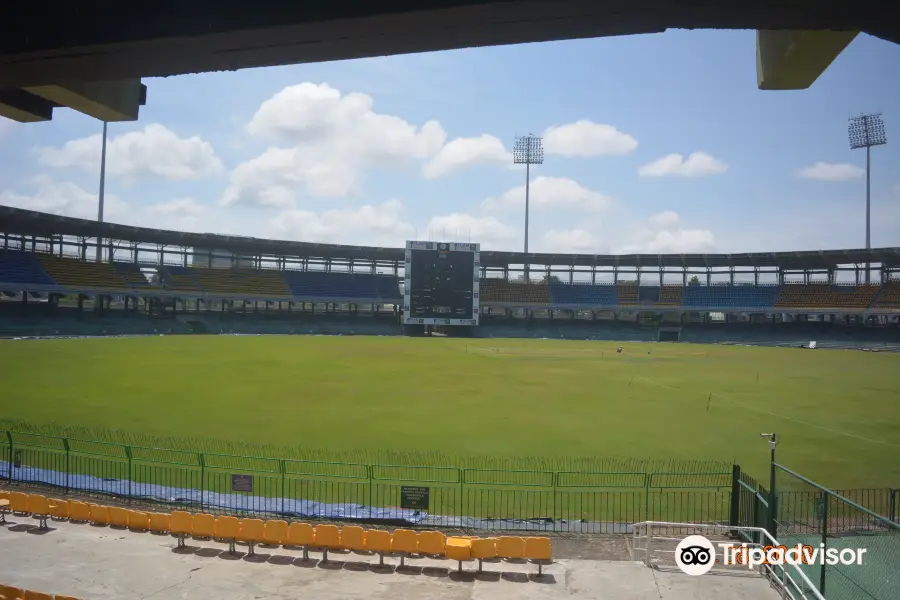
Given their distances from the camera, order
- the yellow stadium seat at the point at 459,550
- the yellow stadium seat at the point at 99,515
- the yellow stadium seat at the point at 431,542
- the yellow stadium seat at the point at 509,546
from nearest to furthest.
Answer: the yellow stadium seat at the point at 459,550 < the yellow stadium seat at the point at 509,546 < the yellow stadium seat at the point at 431,542 < the yellow stadium seat at the point at 99,515

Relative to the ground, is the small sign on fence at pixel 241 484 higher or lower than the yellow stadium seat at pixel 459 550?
higher

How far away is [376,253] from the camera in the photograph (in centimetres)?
8856

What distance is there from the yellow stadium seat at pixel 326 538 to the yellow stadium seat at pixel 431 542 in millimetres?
1720

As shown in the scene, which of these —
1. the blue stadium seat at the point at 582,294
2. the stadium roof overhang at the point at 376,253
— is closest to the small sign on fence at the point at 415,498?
the stadium roof overhang at the point at 376,253

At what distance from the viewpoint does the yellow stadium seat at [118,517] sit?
45.4ft

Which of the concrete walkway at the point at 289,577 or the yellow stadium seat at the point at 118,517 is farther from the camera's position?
the yellow stadium seat at the point at 118,517

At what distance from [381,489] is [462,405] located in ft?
39.2

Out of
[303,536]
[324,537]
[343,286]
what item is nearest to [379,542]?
[324,537]

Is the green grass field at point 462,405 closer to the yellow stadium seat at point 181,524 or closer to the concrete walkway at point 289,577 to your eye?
the yellow stadium seat at point 181,524

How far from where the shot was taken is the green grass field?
68.8ft

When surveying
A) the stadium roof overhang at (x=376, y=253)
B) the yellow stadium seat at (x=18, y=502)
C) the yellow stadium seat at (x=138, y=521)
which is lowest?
the yellow stadium seat at (x=138, y=521)

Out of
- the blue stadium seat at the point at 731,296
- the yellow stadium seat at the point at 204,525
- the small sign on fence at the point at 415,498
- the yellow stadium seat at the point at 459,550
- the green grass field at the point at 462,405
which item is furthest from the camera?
the blue stadium seat at the point at 731,296

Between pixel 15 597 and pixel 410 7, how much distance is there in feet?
32.7
